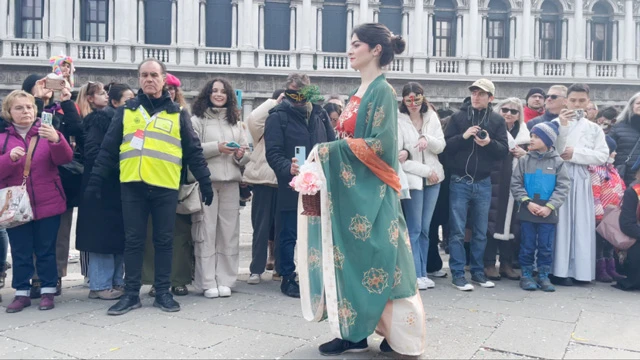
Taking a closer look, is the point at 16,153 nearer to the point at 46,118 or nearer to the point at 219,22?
the point at 46,118

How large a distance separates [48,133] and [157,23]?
20015 mm

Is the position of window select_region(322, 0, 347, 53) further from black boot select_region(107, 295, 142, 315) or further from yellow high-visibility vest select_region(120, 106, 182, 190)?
black boot select_region(107, 295, 142, 315)

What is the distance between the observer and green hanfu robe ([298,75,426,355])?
3711 millimetres

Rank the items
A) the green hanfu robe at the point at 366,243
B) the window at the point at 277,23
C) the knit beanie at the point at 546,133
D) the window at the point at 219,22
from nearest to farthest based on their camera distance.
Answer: the green hanfu robe at the point at 366,243 < the knit beanie at the point at 546,133 < the window at the point at 219,22 < the window at the point at 277,23

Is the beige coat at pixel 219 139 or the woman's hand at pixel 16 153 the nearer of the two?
the woman's hand at pixel 16 153

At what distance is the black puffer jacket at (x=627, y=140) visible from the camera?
7168 mm

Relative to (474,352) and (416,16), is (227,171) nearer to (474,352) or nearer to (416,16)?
(474,352)

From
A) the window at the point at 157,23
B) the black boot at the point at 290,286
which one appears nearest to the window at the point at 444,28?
the window at the point at 157,23

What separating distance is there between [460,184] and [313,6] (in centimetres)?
1999

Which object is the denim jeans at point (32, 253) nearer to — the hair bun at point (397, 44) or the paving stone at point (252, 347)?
the paving stone at point (252, 347)

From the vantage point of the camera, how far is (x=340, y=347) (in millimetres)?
3947

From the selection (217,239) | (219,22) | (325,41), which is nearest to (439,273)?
(217,239)

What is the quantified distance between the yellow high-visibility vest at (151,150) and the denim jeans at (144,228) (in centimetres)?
11

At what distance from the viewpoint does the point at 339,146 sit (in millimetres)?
3787
